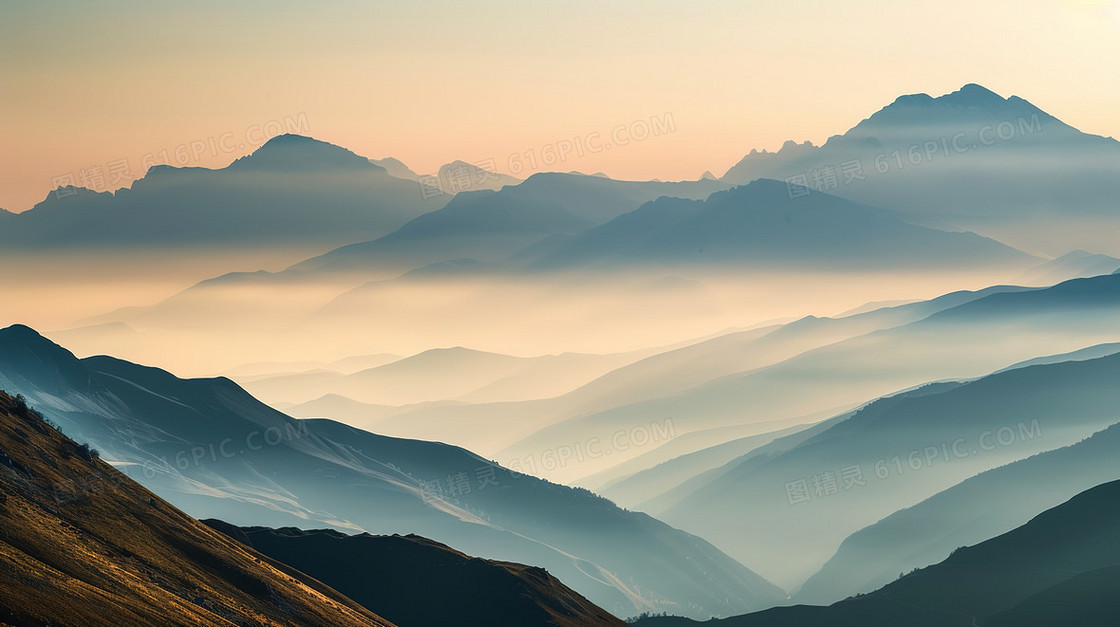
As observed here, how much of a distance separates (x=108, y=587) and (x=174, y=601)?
12418 mm

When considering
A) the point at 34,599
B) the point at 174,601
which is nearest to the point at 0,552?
the point at 34,599

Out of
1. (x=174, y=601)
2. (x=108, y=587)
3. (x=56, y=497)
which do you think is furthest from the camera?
(x=56, y=497)

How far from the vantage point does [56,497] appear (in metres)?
186

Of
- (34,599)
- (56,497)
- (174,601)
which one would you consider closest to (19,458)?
(56,497)

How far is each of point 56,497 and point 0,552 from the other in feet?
124

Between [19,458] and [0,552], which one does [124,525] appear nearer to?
[19,458]

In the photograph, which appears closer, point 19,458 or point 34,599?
point 34,599

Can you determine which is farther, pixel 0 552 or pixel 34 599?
pixel 0 552

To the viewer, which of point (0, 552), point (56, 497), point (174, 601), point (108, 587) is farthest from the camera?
point (56, 497)

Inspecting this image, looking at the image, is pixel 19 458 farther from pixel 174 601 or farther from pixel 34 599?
pixel 34 599

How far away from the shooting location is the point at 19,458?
190 metres

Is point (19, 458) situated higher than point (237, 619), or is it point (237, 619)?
point (19, 458)

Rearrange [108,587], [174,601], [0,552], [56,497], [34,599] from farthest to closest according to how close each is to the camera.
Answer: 1. [56,497]
2. [174,601]
3. [108,587]
4. [0,552]
5. [34,599]

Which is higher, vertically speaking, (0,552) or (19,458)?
(19,458)
